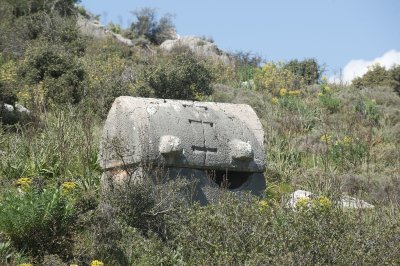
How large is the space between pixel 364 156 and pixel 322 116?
294 centimetres

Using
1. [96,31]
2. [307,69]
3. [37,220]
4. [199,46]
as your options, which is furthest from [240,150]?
[96,31]

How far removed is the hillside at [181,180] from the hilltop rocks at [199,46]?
11.6ft

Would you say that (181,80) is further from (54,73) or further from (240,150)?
(240,150)

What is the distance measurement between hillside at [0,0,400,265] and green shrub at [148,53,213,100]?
28 millimetres

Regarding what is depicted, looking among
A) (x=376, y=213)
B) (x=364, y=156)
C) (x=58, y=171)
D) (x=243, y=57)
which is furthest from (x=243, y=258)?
(x=243, y=57)

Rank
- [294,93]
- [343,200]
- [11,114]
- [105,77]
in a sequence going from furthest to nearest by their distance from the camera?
[294,93] → [105,77] → [11,114] → [343,200]

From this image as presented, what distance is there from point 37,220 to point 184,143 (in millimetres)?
2219

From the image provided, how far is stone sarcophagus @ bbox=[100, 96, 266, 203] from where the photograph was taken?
9188mm

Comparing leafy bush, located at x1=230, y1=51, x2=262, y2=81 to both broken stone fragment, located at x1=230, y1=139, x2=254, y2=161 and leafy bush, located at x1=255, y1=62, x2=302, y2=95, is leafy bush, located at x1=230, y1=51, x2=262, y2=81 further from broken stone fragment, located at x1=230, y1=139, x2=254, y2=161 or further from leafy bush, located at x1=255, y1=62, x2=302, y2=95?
broken stone fragment, located at x1=230, y1=139, x2=254, y2=161

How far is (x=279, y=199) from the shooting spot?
37.1ft

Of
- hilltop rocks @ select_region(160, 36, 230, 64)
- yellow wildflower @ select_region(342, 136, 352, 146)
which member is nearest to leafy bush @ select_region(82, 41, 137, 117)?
hilltop rocks @ select_region(160, 36, 230, 64)

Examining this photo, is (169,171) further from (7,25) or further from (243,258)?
(7,25)

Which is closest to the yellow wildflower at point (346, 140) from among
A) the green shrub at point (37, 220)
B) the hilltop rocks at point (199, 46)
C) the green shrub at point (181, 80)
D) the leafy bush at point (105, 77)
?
the green shrub at point (181, 80)

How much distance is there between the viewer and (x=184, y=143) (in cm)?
934
